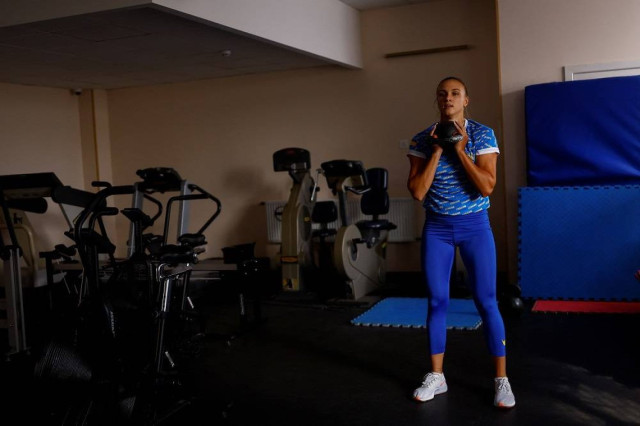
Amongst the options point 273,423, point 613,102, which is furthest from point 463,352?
point 613,102

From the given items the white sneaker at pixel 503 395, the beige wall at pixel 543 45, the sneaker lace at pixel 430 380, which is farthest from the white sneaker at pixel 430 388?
the beige wall at pixel 543 45

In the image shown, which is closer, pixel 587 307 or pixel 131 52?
pixel 587 307

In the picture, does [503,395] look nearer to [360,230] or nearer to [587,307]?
[587,307]

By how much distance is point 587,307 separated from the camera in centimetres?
551

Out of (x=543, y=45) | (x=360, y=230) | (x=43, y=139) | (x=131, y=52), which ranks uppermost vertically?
(x=131, y=52)

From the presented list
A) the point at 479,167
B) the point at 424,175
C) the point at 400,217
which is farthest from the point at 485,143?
the point at 400,217

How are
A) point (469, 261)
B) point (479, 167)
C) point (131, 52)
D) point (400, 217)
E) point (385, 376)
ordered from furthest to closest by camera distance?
point (400, 217) < point (131, 52) < point (385, 376) < point (469, 261) < point (479, 167)

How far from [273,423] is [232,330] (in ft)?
6.96

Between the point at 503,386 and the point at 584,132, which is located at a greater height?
the point at 584,132

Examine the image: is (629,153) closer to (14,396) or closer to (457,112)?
(457,112)

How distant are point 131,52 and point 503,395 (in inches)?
183

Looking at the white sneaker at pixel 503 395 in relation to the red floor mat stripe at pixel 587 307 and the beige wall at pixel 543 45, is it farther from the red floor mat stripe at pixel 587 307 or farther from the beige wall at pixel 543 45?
the beige wall at pixel 543 45

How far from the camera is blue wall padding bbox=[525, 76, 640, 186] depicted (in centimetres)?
565

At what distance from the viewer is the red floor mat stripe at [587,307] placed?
5348 mm
